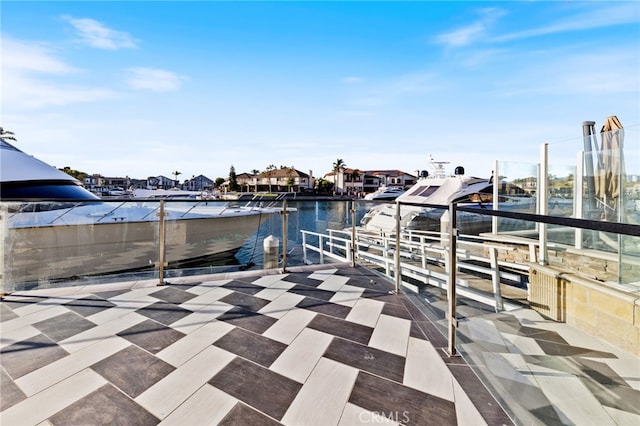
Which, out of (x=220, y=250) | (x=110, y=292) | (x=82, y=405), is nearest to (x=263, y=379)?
(x=82, y=405)

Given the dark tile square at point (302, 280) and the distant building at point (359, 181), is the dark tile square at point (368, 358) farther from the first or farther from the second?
the distant building at point (359, 181)

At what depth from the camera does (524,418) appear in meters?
1.20

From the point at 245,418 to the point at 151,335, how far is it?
113 centimetres

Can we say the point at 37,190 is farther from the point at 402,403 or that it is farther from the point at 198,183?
the point at 198,183

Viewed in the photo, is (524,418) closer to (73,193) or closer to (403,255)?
(403,255)

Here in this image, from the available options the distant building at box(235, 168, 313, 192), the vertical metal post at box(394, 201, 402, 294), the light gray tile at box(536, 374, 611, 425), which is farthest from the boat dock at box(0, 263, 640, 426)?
the distant building at box(235, 168, 313, 192)

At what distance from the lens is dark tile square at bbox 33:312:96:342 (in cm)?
193

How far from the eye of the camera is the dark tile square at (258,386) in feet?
4.26

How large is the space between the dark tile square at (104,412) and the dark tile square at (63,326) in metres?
0.88

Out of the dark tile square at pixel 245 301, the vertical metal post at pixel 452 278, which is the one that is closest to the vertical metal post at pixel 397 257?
the vertical metal post at pixel 452 278

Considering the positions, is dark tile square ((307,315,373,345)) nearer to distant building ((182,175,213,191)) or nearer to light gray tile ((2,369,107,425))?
light gray tile ((2,369,107,425))

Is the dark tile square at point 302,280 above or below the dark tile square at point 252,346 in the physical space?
above

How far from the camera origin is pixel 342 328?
6.93 ft

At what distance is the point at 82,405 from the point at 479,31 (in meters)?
9.97
